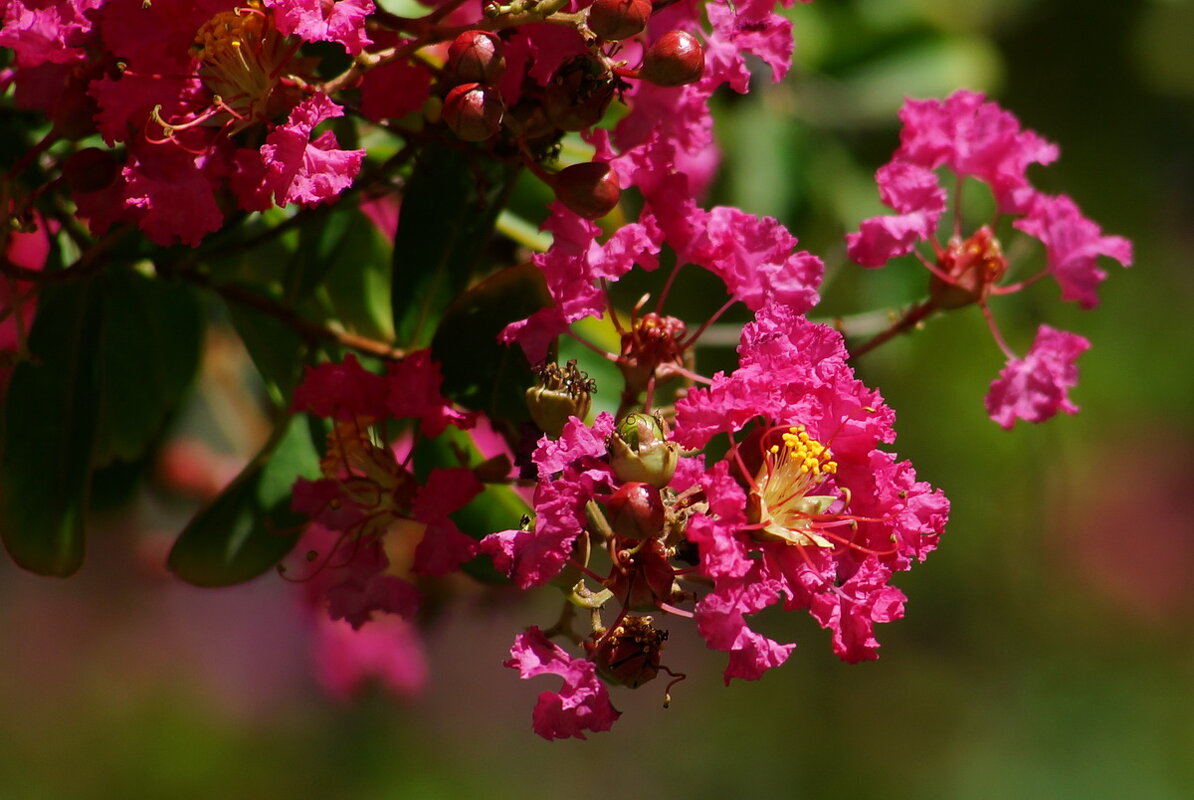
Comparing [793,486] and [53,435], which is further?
[53,435]

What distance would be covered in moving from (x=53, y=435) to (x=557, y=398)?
43 centimetres

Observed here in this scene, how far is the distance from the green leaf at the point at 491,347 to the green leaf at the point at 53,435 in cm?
29

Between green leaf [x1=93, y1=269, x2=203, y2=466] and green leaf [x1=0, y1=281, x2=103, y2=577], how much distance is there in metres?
0.01

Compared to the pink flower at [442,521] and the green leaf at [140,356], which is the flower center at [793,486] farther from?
the green leaf at [140,356]

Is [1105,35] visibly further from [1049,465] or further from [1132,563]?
[1132,563]

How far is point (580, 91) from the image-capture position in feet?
2.78

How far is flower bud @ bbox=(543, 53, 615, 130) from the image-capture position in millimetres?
844

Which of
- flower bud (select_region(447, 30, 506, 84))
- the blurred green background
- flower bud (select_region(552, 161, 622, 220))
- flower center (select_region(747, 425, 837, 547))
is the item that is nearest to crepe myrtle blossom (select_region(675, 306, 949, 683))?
flower center (select_region(747, 425, 837, 547))

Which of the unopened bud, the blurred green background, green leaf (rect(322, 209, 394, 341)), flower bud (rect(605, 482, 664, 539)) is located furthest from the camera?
the blurred green background

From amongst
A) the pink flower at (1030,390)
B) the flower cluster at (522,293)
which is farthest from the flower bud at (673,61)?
the pink flower at (1030,390)

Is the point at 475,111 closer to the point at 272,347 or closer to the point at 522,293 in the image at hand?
the point at 522,293

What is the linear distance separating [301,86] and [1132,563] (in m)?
4.96

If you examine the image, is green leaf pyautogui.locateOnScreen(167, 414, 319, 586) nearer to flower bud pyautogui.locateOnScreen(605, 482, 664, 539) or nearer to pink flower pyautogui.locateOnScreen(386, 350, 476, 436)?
pink flower pyautogui.locateOnScreen(386, 350, 476, 436)

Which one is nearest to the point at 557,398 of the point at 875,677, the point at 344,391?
the point at 344,391
